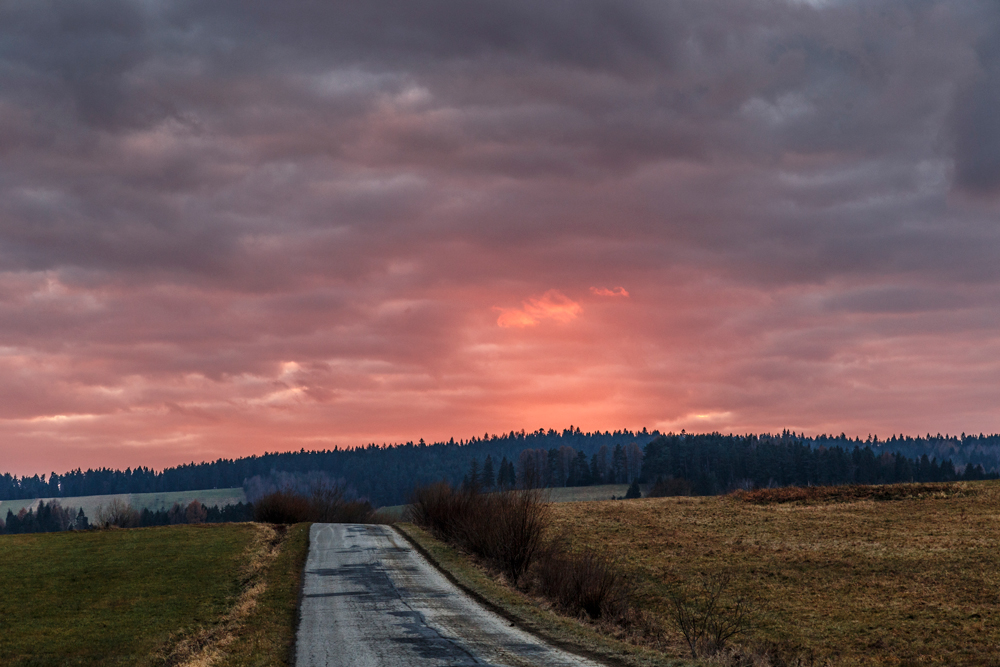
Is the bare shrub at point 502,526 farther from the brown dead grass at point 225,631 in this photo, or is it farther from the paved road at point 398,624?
the brown dead grass at point 225,631

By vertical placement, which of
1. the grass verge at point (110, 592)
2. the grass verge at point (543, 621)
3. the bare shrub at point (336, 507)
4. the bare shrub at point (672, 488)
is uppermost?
the grass verge at point (543, 621)

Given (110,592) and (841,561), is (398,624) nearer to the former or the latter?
(110,592)

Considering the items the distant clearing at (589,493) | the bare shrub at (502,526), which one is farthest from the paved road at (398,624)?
the distant clearing at (589,493)

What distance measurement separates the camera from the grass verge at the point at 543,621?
16891 millimetres

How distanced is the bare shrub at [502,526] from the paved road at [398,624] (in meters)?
2.79

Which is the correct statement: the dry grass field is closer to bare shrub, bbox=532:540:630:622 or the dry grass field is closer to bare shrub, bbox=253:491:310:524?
bare shrub, bbox=532:540:630:622

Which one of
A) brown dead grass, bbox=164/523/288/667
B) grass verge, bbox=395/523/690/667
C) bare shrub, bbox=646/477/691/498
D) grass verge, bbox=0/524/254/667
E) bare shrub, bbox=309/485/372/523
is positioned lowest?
bare shrub, bbox=646/477/691/498

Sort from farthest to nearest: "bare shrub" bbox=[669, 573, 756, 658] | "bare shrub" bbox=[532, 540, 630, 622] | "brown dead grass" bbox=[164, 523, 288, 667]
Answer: "bare shrub" bbox=[669, 573, 756, 658] < "bare shrub" bbox=[532, 540, 630, 622] < "brown dead grass" bbox=[164, 523, 288, 667]

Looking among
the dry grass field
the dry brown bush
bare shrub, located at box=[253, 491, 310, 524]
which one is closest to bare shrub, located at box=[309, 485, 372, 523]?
bare shrub, located at box=[253, 491, 310, 524]

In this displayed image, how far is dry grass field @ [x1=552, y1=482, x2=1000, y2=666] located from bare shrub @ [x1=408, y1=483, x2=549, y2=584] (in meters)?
6.13

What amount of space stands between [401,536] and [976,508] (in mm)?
42918

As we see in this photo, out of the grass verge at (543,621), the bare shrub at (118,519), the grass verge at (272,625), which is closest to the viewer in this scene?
the grass verge at (543,621)

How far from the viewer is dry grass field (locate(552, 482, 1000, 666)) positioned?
2883 centimetres

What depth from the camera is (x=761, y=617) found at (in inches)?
1286
